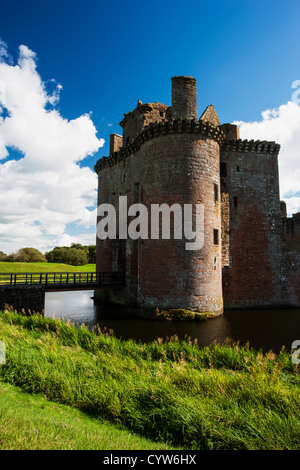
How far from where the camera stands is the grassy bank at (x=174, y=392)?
3926mm

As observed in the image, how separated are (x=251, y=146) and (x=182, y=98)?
607 centimetres

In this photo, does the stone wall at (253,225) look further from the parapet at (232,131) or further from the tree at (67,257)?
the tree at (67,257)

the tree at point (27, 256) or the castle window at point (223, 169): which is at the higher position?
the castle window at point (223, 169)

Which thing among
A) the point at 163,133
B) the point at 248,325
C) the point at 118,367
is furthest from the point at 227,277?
the point at 118,367

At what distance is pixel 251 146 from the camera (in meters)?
19.0

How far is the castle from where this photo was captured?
592 inches

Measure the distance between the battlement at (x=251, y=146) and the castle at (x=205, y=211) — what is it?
7 centimetres

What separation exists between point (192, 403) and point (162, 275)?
1051 centimetres

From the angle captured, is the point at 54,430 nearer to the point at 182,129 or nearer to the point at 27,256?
the point at 182,129

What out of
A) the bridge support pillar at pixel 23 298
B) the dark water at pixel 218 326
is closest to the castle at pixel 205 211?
the dark water at pixel 218 326

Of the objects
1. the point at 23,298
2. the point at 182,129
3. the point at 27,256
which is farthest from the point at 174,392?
the point at 27,256

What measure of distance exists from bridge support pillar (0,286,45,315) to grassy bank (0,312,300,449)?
5.89 meters

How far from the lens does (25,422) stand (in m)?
3.63

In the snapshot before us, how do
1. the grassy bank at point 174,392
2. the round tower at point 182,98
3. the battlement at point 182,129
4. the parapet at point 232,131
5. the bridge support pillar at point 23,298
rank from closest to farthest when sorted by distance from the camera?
the grassy bank at point 174,392, the bridge support pillar at point 23,298, the battlement at point 182,129, the round tower at point 182,98, the parapet at point 232,131
